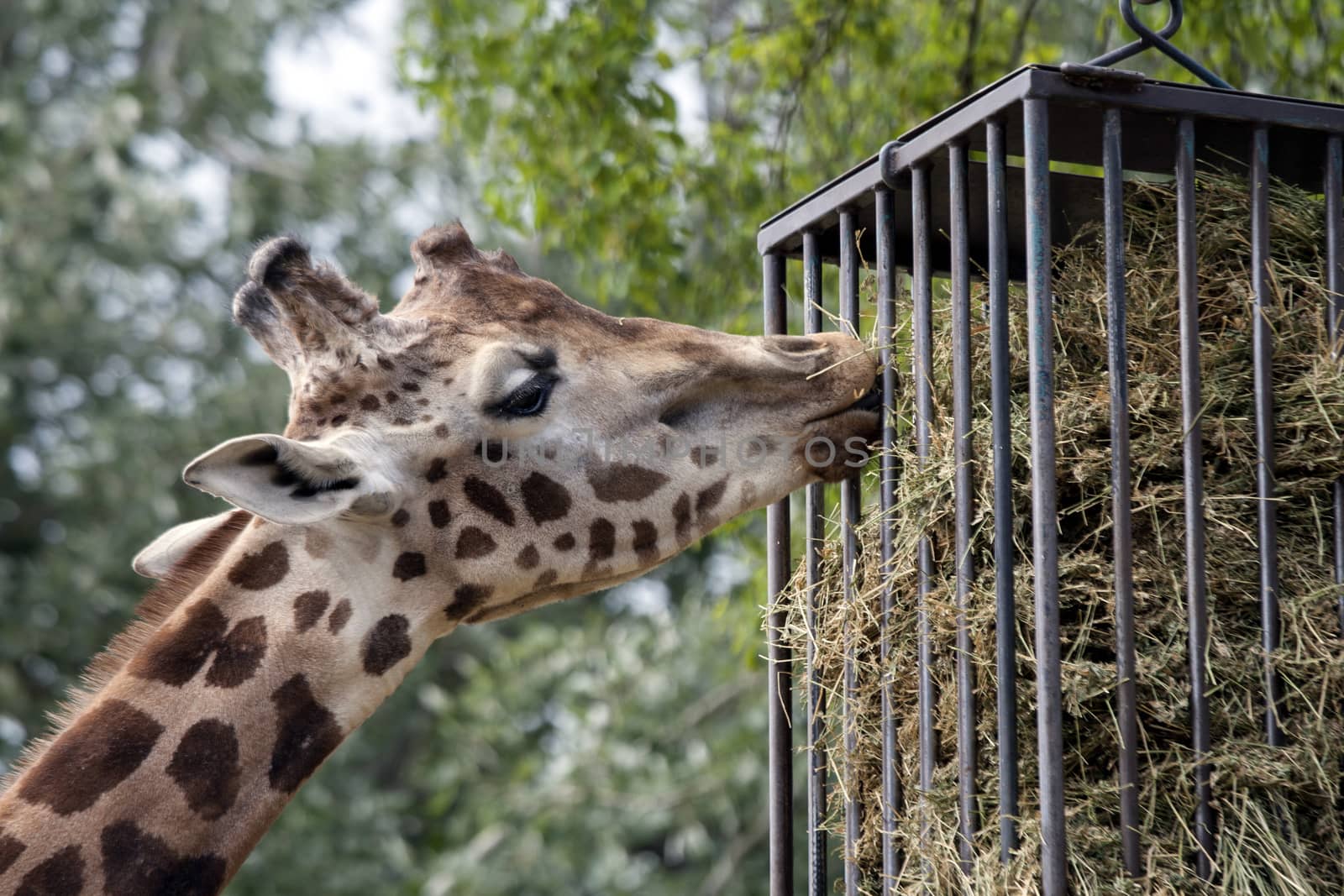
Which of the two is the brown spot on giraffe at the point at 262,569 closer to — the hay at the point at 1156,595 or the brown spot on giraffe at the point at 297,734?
the brown spot on giraffe at the point at 297,734

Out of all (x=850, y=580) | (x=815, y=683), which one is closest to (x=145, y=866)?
(x=815, y=683)

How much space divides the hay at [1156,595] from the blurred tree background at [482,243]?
6.13 feet

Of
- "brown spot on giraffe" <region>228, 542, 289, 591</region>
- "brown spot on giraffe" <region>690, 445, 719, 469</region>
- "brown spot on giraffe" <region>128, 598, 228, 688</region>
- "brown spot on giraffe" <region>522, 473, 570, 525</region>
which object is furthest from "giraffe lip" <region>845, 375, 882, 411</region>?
"brown spot on giraffe" <region>128, 598, 228, 688</region>

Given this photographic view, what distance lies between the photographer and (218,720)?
2.66 metres

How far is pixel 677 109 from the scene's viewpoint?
18.6ft

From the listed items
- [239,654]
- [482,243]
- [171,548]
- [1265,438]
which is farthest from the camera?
[482,243]

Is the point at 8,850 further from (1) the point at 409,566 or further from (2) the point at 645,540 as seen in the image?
(2) the point at 645,540

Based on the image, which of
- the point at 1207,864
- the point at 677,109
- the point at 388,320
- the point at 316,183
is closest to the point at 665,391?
the point at 388,320

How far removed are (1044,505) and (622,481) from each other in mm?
1030

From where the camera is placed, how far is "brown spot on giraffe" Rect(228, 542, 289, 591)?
9.21 ft

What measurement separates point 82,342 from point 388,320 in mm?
11107

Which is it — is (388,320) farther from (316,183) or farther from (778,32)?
(316,183)

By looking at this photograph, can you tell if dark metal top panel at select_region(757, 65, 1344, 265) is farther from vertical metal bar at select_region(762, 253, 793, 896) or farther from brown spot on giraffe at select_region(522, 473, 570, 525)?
brown spot on giraffe at select_region(522, 473, 570, 525)

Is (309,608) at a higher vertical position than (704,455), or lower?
lower
